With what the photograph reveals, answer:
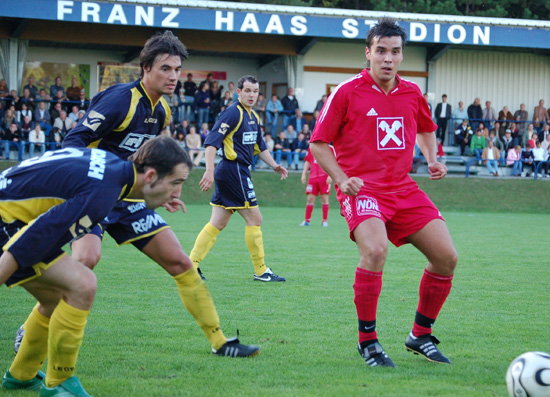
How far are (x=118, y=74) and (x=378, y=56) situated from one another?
2506cm

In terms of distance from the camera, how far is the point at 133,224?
4.89 meters

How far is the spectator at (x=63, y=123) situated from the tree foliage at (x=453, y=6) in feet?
54.7

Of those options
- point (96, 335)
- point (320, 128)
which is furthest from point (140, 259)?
point (320, 128)

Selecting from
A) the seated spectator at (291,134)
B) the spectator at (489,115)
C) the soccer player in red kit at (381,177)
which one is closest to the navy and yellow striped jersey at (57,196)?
the soccer player in red kit at (381,177)

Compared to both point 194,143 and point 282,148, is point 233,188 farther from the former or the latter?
point 282,148

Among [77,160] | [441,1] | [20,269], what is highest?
[441,1]

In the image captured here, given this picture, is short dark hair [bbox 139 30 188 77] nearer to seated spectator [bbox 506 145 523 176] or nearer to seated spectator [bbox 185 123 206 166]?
seated spectator [bbox 185 123 206 166]

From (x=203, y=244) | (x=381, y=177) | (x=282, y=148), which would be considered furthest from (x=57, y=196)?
(x=282, y=148)

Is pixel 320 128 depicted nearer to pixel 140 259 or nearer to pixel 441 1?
pixel 140 259

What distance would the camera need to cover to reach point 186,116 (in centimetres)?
2638

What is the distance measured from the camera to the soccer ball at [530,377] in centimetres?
375

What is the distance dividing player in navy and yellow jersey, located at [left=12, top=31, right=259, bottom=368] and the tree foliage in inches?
1307

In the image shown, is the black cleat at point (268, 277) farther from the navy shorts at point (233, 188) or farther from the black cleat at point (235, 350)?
the black cleat at point (235, 350)

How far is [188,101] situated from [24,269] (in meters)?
22.9
